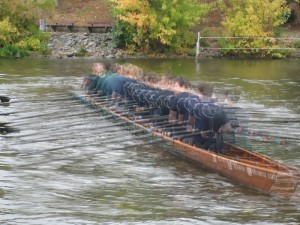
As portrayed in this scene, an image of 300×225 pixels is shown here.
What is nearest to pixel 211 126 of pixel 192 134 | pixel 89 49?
pixel 192 134

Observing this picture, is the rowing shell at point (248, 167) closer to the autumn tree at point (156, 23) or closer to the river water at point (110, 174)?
the river water at point (110, 174)

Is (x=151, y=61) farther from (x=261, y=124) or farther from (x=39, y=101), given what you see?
(x=261, y=124)

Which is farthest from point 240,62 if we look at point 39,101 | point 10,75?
point 39,101

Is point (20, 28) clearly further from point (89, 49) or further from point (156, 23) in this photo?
point (156, 23)

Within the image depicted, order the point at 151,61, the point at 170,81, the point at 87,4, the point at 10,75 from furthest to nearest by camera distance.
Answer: the point at 87,4, the point at 151,61, the point at 10,75, the point at 170,81

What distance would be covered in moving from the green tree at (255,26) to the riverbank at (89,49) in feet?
4.54

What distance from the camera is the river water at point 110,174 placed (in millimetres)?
9719

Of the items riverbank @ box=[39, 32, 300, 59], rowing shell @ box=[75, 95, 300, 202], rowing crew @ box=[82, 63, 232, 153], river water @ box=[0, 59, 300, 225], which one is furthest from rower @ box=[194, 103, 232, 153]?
riverbank @ box=[39, 32, 300, 59]

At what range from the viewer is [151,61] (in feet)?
113

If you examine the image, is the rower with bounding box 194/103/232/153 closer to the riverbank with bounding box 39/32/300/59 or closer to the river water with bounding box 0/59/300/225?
the river water with bounding box 0/59/300/225

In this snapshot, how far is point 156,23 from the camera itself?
36188 mm

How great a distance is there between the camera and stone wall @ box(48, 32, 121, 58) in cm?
3612

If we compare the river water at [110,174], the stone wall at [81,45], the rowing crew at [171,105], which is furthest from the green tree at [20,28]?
the rowing crew at [171,105]

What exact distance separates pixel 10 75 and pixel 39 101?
829 centimetres
